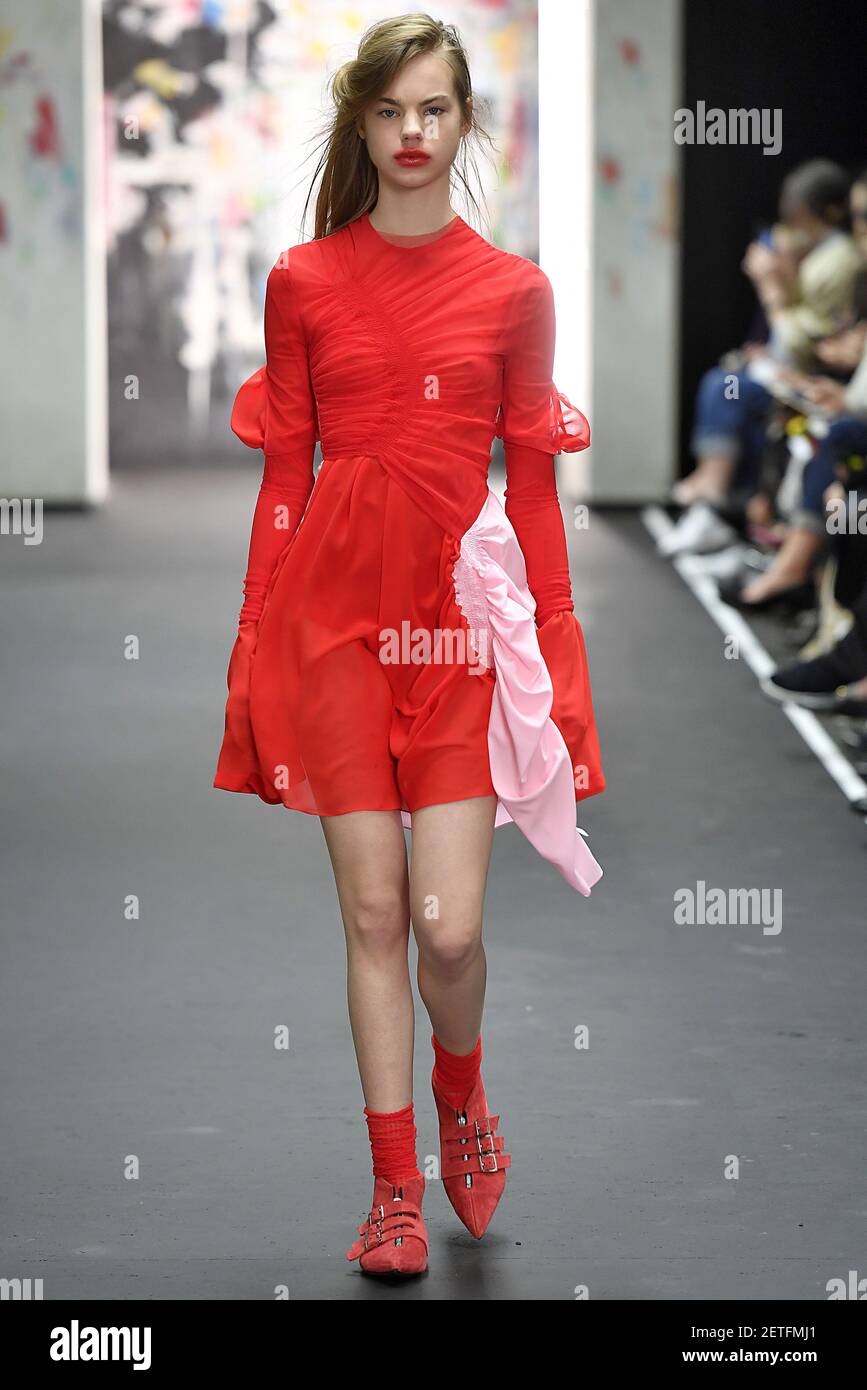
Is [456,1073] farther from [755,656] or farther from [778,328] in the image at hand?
[778,328]

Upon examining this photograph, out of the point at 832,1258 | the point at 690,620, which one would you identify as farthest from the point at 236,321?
the point at 832,1258

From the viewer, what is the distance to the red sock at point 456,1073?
2.96m

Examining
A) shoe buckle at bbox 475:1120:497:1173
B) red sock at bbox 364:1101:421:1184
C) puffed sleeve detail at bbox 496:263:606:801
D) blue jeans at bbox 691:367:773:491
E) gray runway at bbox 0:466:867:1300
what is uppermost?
puffed sleeve detail at bbox 496:263:606:801

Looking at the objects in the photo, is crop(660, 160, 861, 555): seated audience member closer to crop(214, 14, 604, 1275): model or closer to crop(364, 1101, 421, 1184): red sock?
crop(214, 14, 604, 1275): model

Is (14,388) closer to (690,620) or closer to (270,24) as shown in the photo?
(270,24)

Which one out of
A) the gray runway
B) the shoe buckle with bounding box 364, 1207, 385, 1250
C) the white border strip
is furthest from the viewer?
the white border strip

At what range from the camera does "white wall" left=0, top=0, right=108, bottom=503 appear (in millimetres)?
10938

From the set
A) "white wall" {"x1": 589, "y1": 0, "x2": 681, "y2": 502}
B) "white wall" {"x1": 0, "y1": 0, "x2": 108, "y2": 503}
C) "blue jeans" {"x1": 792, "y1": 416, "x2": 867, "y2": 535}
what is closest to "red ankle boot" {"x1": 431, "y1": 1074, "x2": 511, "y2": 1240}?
"blue jeans" {"x1": 792, "y1": 416, "x2": 867, "y2": 535}

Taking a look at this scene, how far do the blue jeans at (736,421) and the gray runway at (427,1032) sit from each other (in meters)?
2.80

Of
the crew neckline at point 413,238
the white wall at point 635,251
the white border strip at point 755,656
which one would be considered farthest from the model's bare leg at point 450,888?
the white wall at point 635,251

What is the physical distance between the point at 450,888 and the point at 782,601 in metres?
5.52

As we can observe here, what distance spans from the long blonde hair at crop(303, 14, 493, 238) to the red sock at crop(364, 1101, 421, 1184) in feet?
3.73

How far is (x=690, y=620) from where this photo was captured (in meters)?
8.19

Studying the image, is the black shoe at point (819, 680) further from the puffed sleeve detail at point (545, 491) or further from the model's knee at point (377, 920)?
the model's knee at point (377, 920)
